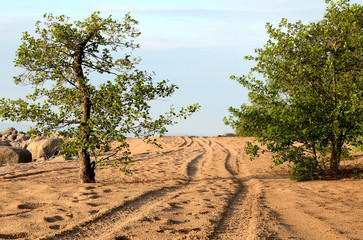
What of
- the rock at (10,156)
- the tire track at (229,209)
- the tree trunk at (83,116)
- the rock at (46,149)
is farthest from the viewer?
the rock at (46,149)

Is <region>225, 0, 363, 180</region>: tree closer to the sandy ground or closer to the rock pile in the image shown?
the sandy ground

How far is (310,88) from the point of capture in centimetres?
1319

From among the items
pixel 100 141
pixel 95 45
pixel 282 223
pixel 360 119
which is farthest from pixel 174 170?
pixel 282 223

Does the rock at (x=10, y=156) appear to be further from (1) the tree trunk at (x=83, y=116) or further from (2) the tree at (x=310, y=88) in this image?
(2) the tree at (x=310, y=88)

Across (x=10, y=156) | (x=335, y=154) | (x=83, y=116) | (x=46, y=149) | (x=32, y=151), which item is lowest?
(x=335, y=154)

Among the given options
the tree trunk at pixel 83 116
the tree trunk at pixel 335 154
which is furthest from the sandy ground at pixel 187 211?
the tree trunk at pixel 83 116

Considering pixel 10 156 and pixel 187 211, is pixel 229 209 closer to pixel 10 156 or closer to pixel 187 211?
pixel 187 211

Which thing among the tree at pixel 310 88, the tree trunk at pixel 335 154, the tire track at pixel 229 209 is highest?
the tree at pixel 310 88

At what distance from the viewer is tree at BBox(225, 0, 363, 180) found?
11977 millimetres

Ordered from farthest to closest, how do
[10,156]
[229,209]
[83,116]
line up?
1. [10,156]
2. [83,116]
3. [229,209]

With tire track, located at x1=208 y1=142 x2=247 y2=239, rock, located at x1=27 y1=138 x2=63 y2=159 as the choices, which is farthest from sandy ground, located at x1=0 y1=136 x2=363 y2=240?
rock, located at x1=27 y1=138 x2=63 y2=159

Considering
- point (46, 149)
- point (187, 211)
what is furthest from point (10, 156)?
point (187, 211)

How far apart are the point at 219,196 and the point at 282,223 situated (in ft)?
9.94

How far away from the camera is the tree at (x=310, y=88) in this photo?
39.3 feet
